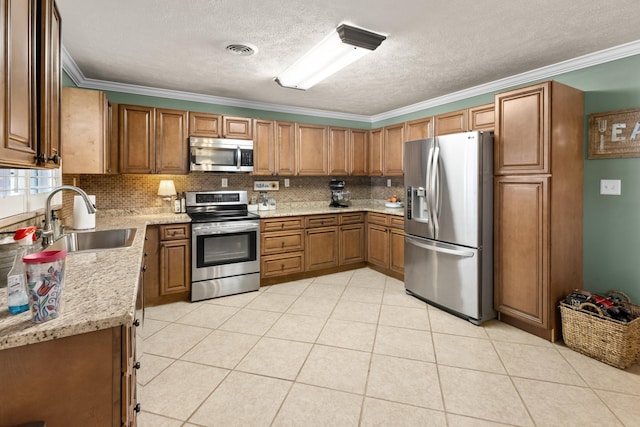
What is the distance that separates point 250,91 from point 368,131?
2048 millimetres

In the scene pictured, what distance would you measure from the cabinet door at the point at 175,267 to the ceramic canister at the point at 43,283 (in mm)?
2557

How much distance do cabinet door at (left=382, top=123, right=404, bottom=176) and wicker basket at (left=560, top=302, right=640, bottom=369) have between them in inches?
103

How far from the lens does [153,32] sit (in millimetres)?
2422

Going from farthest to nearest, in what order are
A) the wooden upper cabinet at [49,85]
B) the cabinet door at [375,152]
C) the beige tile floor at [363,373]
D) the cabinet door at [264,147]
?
1. the cabinet door at [375,152]
2. the cabinet door at [264,147]
3. the beige tile floor at [363,373]
4. the wooden upper cabinet at [49,85]

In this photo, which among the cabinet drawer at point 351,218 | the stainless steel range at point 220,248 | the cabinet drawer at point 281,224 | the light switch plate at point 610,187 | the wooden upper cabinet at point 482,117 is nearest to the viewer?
the light switch plate at point 610,187

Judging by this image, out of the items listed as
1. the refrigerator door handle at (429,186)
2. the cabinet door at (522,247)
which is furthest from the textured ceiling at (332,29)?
the cabinet door at (522,247)

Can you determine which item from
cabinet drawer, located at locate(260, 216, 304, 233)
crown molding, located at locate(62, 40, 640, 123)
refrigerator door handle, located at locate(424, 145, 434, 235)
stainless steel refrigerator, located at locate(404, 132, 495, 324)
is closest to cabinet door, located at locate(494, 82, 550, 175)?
stainless steel refrigerator, located at locate(404, 132, 495, 324)

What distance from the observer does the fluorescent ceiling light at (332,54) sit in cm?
238

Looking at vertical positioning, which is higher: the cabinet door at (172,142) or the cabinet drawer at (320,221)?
the cabinet door at (172,142)

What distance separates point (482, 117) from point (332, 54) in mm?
1914

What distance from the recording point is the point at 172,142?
12.2ft

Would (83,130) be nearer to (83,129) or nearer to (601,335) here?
(83,129)

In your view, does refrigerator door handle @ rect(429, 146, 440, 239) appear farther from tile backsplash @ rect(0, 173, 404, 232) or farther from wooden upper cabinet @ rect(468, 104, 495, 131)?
tile backsplash @ rect(0, 173, 404, 232)

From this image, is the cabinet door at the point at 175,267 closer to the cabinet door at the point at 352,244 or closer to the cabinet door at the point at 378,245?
the cabinet door at the point at 352,244
